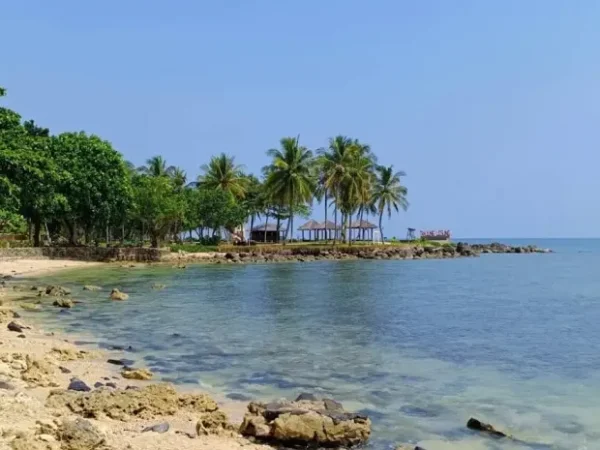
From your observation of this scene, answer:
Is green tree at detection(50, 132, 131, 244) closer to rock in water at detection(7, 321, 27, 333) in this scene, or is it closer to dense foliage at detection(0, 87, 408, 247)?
dense foliage at detection(0, 87, 408, 247)

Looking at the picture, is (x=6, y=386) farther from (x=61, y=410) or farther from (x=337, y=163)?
(x=337, y=163)

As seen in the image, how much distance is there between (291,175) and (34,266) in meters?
32.3

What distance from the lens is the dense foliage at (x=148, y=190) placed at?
31219 millimetres

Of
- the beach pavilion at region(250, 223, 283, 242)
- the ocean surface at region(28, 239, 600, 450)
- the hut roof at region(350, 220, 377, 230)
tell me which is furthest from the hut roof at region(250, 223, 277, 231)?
the ocean surface at region(28, 239, 600, 450)

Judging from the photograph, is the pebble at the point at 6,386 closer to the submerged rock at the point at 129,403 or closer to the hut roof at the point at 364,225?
the submerged rock at the point at 129,403

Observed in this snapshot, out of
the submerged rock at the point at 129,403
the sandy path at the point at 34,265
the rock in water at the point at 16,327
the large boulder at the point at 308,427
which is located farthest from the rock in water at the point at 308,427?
the sandy path at the point at 34,265

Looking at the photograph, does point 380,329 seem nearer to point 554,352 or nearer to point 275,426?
point 554,352

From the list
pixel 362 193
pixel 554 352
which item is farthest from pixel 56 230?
pixel 554 352

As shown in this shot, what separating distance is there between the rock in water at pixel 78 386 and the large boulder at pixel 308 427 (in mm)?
2956

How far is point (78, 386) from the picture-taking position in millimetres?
9555

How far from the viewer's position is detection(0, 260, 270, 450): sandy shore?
655cm

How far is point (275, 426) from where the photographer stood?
774cm

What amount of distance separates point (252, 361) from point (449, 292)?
22171mm

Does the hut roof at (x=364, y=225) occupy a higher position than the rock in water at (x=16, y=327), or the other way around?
the hut roof at (x=364, y=225)
